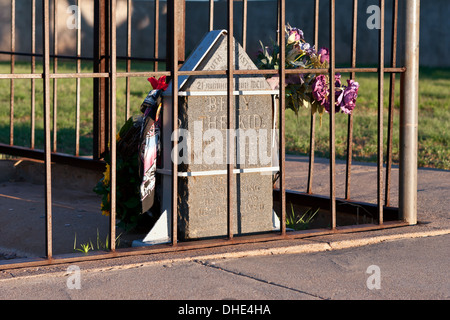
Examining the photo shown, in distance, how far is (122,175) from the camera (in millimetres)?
5023

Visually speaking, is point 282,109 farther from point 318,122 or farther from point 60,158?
point 318,122

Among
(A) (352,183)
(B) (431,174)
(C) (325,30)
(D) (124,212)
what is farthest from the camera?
(C) (325,30)

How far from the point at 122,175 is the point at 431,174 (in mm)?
3324

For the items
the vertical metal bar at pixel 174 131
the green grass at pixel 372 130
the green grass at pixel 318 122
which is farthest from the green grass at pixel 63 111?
the vertical metal bar at pixel 174 131

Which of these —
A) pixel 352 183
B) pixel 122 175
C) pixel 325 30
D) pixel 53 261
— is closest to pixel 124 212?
pixel 122 175

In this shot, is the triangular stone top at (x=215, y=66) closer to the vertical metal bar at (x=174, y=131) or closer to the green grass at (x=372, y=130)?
the vertical metal bar at (x=174, y=131)

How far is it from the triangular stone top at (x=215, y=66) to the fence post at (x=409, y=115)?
3.37ft

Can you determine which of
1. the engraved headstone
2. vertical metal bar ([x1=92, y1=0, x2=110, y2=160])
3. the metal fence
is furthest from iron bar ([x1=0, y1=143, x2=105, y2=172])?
the engraved headstone

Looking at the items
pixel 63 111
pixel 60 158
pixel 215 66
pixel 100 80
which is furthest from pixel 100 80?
pixel 63 111

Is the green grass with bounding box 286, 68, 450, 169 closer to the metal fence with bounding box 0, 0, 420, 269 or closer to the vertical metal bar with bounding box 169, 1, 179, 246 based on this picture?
the metal fence with bounding box 0, 0, 420, 269

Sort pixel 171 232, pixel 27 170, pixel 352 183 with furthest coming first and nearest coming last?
pixel 27 170, pixel 352 183, pixel 171 232

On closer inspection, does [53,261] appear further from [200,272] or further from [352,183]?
[352,183]

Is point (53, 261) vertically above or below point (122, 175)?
below

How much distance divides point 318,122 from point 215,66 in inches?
321
